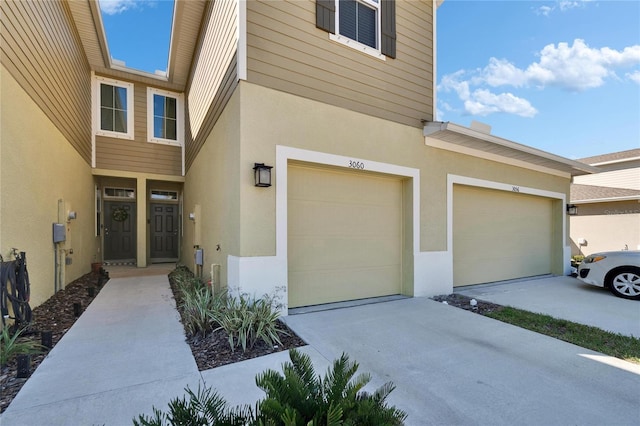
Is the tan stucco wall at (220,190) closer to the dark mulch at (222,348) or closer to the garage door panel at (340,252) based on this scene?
the garage door panel at (340,252)

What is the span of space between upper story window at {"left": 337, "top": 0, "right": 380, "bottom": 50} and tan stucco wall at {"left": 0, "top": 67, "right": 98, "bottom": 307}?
15.1ft

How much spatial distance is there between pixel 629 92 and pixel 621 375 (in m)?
10.6

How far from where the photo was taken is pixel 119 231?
9133 mm

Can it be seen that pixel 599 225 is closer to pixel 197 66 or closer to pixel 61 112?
pixel 197 66

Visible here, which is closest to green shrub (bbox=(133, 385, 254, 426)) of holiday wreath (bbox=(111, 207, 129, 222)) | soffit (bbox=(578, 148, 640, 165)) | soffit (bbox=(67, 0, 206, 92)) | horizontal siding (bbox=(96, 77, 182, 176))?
soffit (bbox=(67, 0, 206, 92))

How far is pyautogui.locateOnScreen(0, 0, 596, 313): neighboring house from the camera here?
13.0ft

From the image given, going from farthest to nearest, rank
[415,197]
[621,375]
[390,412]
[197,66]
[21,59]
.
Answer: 1. [197,66]
2. [415,197]
3. [21,59]
4. [621,375]
5. [390,412]

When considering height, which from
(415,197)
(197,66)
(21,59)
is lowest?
(415,197)

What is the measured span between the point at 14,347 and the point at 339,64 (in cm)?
526

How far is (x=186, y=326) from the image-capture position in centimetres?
366

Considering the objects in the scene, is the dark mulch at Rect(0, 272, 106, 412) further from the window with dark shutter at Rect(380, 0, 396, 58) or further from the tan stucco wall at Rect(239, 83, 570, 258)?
the window with dark shutter at Rect(380, 0, 396, 58)

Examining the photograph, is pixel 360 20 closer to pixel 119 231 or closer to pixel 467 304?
pixel 467 304

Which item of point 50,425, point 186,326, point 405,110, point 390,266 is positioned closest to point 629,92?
point 405,110

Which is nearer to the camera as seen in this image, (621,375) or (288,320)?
(621,375)
